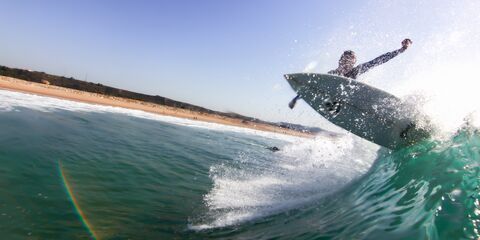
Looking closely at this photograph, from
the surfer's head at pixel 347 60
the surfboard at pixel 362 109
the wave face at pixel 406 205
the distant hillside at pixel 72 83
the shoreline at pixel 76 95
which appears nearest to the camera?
the wave face at pixel 406 205

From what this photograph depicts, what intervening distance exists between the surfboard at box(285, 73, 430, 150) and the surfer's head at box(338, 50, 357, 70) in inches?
57.5

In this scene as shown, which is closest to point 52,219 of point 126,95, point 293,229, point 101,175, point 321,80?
point 101,175

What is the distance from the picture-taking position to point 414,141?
879cm

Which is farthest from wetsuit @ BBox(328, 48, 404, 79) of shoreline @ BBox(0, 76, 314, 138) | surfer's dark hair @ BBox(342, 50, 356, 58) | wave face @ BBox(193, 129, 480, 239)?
shoreline @ BBox(0, 76, 314, 138)

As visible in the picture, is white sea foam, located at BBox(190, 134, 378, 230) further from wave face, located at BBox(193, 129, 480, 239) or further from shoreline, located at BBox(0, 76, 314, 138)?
shoreline, located at BBox(0, 76, 314, 138)

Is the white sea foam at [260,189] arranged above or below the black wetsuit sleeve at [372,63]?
below

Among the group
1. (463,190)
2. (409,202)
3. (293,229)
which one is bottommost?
(293,229)

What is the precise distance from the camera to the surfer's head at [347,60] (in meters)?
10.8

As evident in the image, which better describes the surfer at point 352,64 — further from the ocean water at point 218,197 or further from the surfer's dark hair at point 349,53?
the ocean water at point 218,197

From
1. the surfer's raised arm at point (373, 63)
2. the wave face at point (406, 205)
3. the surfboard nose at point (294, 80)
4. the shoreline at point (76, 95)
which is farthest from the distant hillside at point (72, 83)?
the wave face at point (406, 205)

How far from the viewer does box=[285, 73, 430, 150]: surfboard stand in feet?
29.6

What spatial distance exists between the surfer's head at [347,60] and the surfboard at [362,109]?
1.46 meters

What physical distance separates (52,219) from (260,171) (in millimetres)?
8826

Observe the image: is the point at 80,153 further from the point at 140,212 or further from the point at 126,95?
the point at 126,95
